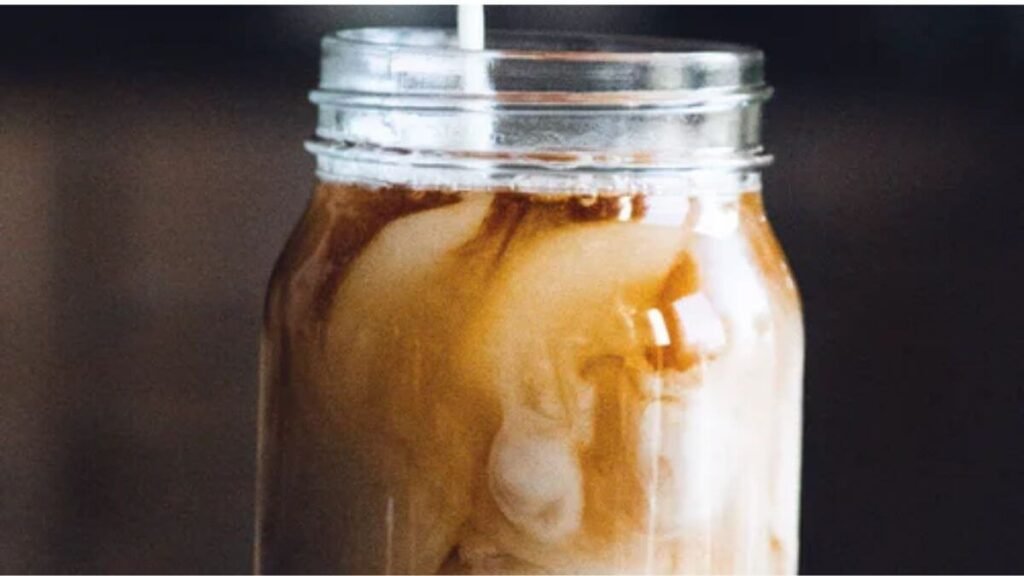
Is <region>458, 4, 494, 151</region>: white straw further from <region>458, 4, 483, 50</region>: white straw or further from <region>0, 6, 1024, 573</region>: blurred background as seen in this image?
<region>0, 6, 1024, 573</region>: blurred background

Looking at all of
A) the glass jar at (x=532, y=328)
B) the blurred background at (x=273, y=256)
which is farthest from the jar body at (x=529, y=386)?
the blurred background at (x=273, y=256)

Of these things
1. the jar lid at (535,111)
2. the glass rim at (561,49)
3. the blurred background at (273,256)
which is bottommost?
the blurred background at (273,256)

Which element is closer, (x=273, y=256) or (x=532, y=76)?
(x=532, y=76)

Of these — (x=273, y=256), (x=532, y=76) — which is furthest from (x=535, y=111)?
(x=273, y=256)

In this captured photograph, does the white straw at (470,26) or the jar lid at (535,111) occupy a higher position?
the white straw at (470,26)

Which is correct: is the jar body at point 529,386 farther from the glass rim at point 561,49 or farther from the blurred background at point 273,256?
the blurred background at point 273,256

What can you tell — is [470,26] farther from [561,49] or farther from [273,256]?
[273,256]

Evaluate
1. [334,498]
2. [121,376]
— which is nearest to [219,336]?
[121,376]
